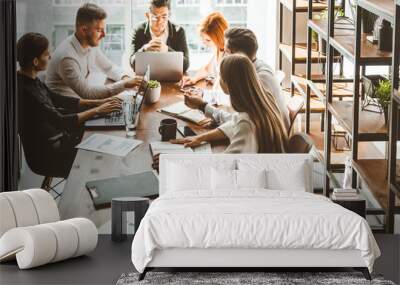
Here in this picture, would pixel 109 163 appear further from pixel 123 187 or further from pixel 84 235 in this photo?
pixel 84 235

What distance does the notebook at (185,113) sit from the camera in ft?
28.6

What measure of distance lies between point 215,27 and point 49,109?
6.25 ft

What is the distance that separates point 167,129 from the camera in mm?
8711

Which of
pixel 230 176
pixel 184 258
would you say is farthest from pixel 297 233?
pixel 230 176

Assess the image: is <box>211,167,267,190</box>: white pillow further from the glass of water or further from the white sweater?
the glass of water

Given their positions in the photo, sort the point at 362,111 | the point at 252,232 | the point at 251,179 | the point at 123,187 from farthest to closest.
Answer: the point at 123,187 → the point at 362,111 → the point at 251,179 → the point at 252,232

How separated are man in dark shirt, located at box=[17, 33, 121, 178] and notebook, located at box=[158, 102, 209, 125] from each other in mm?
526

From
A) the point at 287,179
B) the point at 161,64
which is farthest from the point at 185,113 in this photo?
the point at 287,179

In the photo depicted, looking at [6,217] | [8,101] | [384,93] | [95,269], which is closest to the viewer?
[95,269]

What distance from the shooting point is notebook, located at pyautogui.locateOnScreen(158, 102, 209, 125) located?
8.73m

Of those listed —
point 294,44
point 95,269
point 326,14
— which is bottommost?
point 95,269

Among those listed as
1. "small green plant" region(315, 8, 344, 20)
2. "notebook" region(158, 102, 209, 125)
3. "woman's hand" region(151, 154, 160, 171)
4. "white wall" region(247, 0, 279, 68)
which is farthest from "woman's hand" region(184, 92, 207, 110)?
"small green plant" region(315, 8, 344, 20)

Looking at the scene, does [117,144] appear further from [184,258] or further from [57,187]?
[184,258]

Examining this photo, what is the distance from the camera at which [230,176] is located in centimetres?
773
